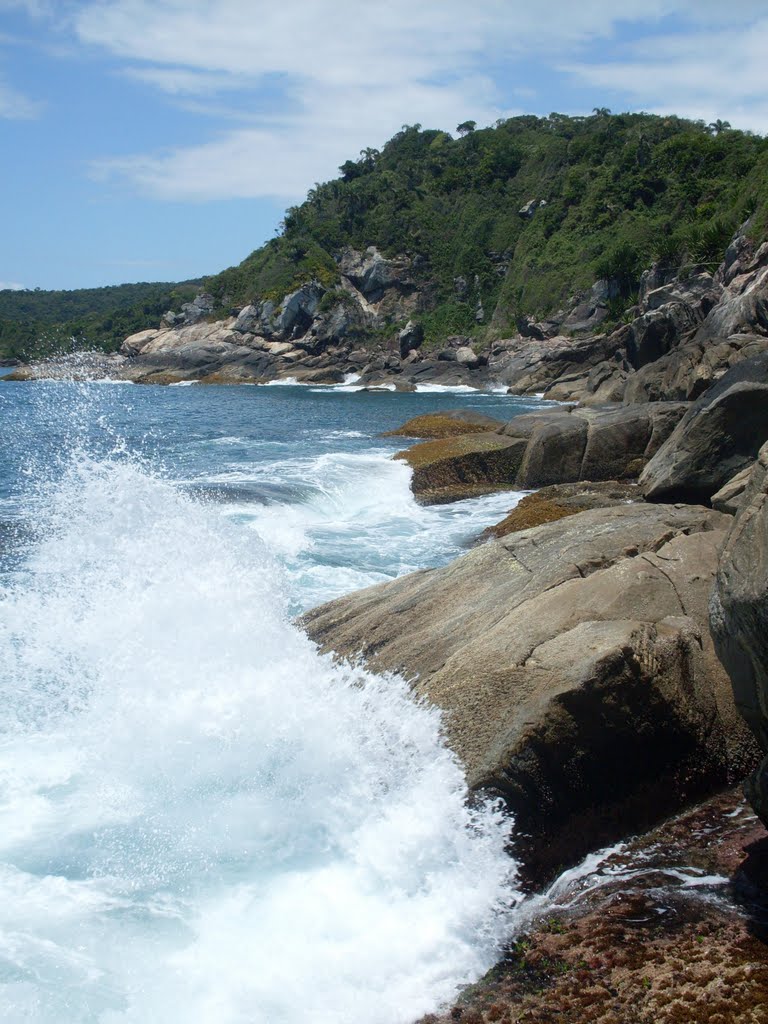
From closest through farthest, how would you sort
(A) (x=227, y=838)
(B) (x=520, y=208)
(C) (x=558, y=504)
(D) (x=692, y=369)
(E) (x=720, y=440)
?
(A) (x=227, y=838)
(E) (x=720, y=440)
(C) (x=558, y=504)
(D) (x=692, y=369)
(B) (x=520, y=208)

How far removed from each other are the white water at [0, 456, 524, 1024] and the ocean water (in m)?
0.02

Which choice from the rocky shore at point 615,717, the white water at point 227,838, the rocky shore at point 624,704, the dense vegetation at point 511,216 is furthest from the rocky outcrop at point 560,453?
the dense vegetation at point 511,216

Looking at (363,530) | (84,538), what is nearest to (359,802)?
(84,538)

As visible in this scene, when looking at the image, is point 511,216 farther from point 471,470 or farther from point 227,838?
point 227,838

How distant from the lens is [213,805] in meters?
6.65

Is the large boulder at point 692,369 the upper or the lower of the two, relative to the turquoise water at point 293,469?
upper

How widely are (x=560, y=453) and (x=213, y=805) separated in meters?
13.2

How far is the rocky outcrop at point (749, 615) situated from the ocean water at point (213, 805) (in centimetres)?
174

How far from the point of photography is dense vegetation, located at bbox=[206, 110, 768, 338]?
235ft

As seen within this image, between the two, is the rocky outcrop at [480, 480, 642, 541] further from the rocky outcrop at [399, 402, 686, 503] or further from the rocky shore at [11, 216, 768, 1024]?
the rocky outcrop at [399, 402, 686, 503]

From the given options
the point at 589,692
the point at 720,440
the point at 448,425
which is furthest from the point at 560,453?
the point at 589,692

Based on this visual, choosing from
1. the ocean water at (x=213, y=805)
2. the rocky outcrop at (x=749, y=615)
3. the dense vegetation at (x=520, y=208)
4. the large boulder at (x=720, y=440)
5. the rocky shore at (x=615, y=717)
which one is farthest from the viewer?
the dense vegetation at (x=520, y=208)

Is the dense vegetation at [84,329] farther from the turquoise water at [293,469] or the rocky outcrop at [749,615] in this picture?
the rocky outcrop at [749,615]

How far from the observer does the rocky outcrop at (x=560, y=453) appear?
18.0m
